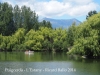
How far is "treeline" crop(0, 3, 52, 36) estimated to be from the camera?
93.2 m

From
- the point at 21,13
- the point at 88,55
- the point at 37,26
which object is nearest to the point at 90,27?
the point at 88,55

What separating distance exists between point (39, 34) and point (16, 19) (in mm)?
16137

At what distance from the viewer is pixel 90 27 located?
49.0 metres

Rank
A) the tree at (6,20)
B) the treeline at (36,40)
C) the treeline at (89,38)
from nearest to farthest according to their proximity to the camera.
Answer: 1. the treeline at (89,38)
2. the treeline at (36,40)
3. the tree at (6,20)

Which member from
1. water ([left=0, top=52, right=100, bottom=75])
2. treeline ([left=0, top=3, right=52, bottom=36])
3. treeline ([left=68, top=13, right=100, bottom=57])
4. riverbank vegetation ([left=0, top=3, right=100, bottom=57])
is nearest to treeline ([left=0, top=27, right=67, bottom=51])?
riverbank vegetation ([left=0, top=3, right=100, bottom=57])

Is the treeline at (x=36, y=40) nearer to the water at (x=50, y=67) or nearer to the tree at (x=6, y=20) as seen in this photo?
the tree at (x=6, y=20)

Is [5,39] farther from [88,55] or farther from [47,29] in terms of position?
[88,55]

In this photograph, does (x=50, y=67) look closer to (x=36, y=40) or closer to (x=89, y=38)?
(x=89, y=38)

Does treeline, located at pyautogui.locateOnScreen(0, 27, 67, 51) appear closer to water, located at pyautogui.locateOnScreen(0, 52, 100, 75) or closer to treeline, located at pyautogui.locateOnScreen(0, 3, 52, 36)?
treeline, located at pyautogui.locateOnScreen(0, 3, 52, 36)

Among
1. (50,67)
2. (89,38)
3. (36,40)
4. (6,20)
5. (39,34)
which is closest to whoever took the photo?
(50,67)

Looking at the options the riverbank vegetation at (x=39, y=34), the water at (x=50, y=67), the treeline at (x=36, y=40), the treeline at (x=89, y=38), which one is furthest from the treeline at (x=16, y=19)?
the water at (x=50, y=67)

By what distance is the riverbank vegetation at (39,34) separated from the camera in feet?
158

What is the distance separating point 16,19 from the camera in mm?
98438

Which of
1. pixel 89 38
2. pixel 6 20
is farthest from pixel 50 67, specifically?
pixel 6 20
